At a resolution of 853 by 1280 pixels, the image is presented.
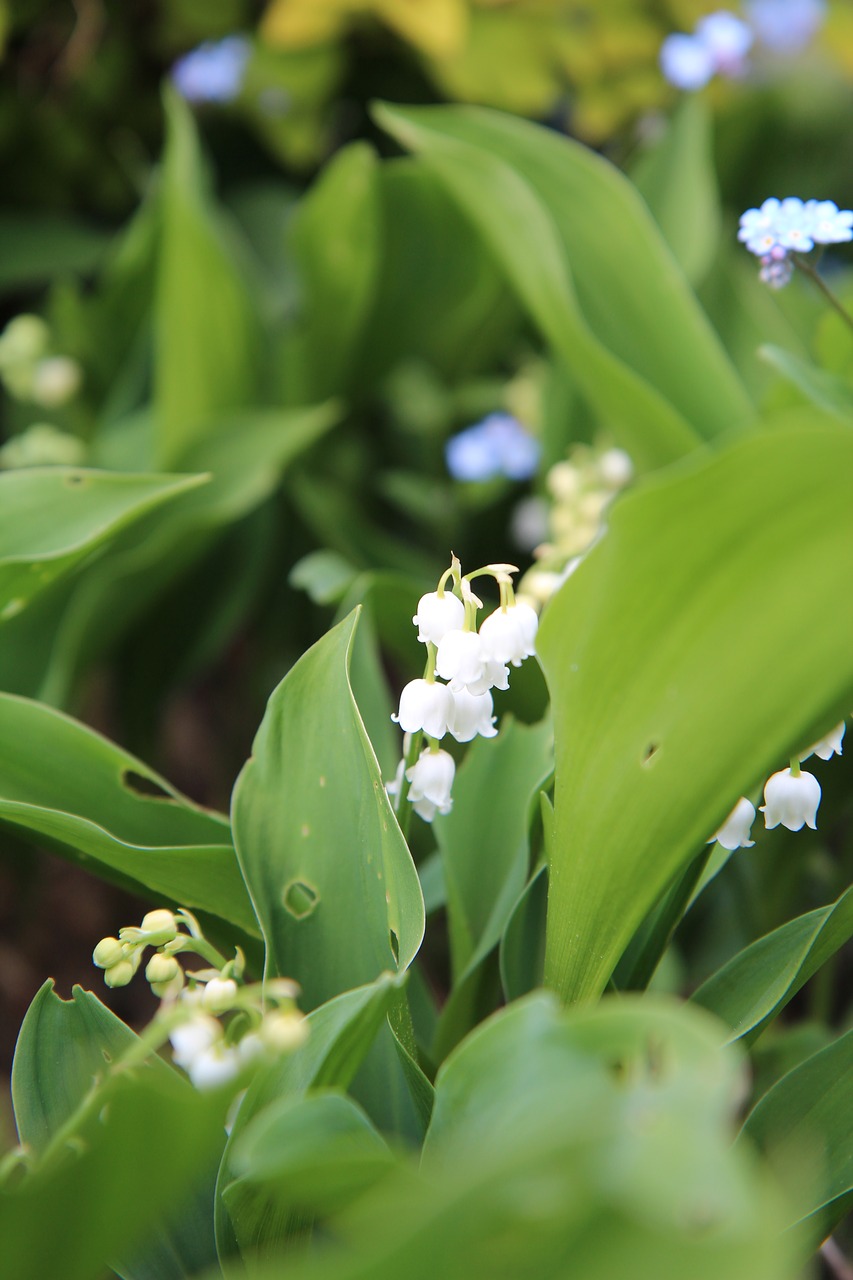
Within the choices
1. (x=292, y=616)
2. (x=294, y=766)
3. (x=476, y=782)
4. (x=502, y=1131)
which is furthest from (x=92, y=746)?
(x=292, y=616)

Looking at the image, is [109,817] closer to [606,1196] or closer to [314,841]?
[314,841]

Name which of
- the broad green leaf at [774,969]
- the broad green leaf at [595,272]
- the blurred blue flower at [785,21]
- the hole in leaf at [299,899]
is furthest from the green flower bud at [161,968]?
the blurred blue flower at [785,21]

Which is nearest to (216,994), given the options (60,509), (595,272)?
(60,509)

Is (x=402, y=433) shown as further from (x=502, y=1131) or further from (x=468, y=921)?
(x=502, y=1131)

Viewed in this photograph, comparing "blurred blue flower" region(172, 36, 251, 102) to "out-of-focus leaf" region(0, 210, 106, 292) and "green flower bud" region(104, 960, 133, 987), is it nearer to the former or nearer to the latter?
"out-of-focus leaf" region(0, 210, 106, 292)

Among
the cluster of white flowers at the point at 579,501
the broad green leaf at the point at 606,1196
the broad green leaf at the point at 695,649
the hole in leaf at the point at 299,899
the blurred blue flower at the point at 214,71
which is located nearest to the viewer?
the broad green leaf at the point at 606,1196

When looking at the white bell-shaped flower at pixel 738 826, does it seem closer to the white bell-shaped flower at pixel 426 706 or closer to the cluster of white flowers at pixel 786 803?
the cluster of white flowers at pixel 786 803

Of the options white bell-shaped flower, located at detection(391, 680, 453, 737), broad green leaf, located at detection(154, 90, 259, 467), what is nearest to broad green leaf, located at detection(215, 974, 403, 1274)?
white bell-shaped flower, located at detection(391, 680, 453, 737)
